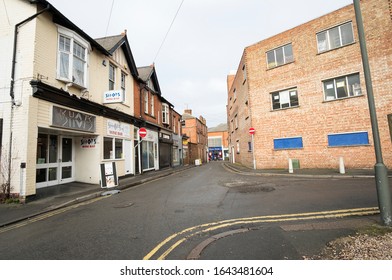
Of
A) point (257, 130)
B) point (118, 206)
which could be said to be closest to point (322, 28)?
point (257, 130)

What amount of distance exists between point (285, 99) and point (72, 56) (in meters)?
14.2

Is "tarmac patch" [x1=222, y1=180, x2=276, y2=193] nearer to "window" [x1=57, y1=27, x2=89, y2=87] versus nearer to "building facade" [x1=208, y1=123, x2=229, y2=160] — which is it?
"window" [x1=57, y1=27, x2=89, y2=87]

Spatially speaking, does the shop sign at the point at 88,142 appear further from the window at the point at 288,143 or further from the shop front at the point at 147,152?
the window at the point at 288,143

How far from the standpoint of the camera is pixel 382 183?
4.05 m

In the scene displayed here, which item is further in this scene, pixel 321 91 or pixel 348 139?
pixel 321 91

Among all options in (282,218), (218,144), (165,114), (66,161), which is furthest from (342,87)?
(218,144)

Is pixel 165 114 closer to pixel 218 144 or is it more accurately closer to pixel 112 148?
pixel 112 148

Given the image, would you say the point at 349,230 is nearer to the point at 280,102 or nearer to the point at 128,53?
the point at 280,102

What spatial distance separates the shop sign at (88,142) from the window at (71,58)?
2.97 m

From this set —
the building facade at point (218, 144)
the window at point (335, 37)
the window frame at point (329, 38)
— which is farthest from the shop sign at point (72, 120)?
the building facade at point (218, 144)

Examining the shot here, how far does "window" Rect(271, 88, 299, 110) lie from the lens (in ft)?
49.8

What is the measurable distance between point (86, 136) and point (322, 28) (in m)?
17.0

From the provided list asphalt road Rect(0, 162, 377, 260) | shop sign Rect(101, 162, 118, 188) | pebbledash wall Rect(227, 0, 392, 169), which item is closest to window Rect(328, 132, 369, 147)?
pebbledash wall Rect(227, 0, 392, 169)

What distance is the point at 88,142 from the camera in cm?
1153
